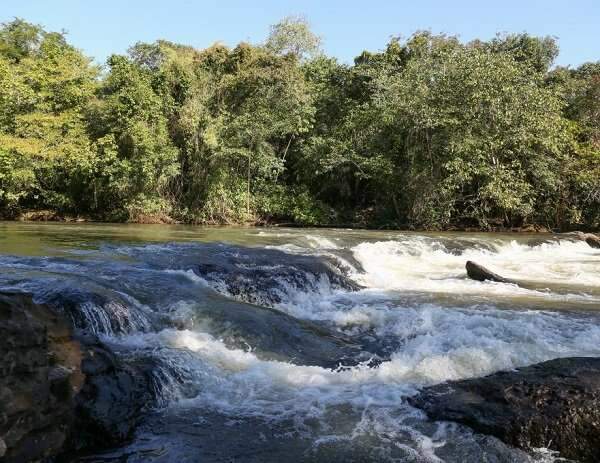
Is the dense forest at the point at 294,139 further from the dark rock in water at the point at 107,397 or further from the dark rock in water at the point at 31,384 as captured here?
the dark rock in water at the point at 31,384

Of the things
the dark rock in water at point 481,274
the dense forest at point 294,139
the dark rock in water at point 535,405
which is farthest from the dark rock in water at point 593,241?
the dark rock in water at point 535,405

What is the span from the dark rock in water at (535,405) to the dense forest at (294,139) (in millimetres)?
17956

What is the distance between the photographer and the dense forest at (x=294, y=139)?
21688 millimetres

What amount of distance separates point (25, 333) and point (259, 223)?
21520 millimetres

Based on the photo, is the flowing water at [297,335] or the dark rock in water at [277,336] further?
the dark rock in water at [277,336]

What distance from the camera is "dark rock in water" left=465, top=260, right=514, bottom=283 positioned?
1146cm

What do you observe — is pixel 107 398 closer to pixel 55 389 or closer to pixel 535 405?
pixel 55 389

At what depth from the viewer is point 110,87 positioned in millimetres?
22578

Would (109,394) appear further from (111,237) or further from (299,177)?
(299,177)

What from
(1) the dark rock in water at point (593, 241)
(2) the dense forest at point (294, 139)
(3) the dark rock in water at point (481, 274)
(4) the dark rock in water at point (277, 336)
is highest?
(2) the dense forest at point (294, 139)

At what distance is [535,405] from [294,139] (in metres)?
23.5

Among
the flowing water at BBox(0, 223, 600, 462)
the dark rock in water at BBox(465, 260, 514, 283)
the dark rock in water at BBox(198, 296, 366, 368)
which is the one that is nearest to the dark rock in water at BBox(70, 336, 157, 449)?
the flowing water at BBox(0, 223, 600, 462)

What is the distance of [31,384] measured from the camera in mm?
3637

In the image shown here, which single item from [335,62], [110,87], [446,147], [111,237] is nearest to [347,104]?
[335,62]
